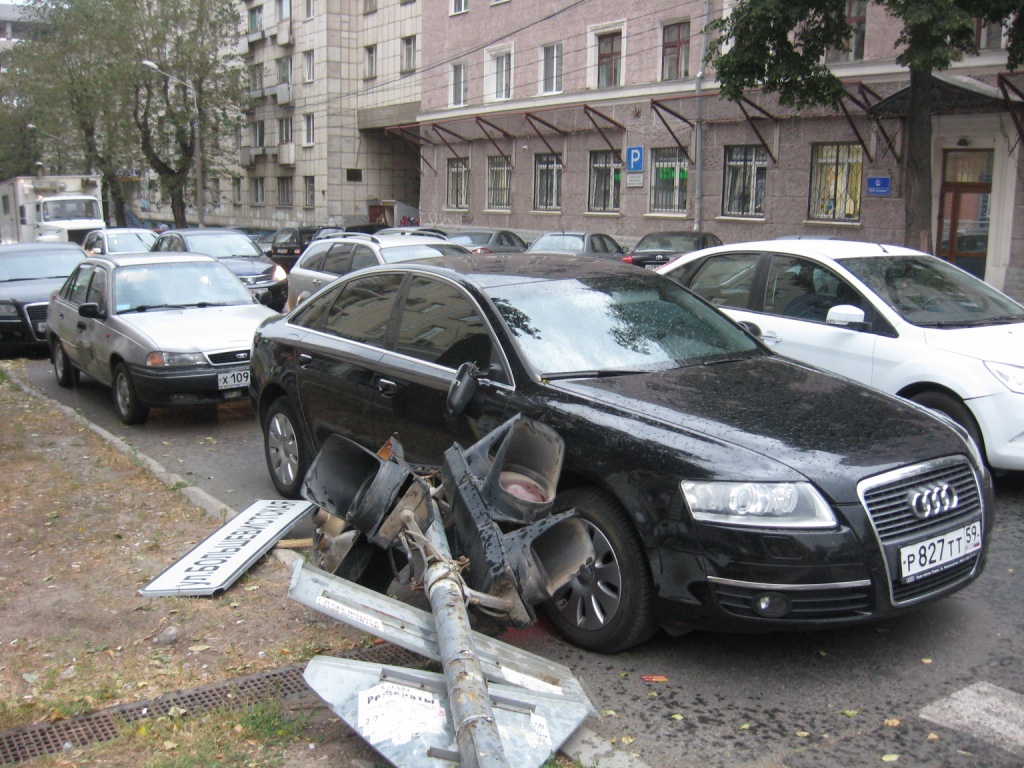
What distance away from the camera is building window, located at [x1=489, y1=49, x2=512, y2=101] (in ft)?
113

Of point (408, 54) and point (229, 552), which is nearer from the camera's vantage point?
point (229, 552)

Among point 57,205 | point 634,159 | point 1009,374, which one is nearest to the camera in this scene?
point 1009,374

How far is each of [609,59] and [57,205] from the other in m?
18.6

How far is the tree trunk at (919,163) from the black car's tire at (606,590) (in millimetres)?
15027

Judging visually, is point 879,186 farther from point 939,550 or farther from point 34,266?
point 939,550

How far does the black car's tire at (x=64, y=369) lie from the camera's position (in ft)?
39.9

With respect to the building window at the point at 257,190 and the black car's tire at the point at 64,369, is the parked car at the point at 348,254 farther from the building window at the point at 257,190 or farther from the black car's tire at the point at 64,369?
the building window at the point at 257,190

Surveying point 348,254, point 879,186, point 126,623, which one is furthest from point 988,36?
point 126,623

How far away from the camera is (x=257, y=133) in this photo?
52312 mm

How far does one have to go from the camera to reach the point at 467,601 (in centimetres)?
399

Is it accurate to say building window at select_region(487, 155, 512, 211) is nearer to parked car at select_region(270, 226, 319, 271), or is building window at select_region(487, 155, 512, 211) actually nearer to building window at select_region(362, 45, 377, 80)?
parked car at select_region(270, 226, 319, 271)

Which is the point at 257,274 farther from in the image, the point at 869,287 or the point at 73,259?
the point at 869,287

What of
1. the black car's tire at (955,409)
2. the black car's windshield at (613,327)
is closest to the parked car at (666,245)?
the black car's tire at (955,409)

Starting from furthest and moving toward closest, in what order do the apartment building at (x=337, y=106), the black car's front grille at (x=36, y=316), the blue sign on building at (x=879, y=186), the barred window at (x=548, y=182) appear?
the apartment building at (x=337, y=106), the barred window at (x=548, y=182), the blue sign on building at (x=879, y=186), the black car's front grille at (x=36, y=316)
